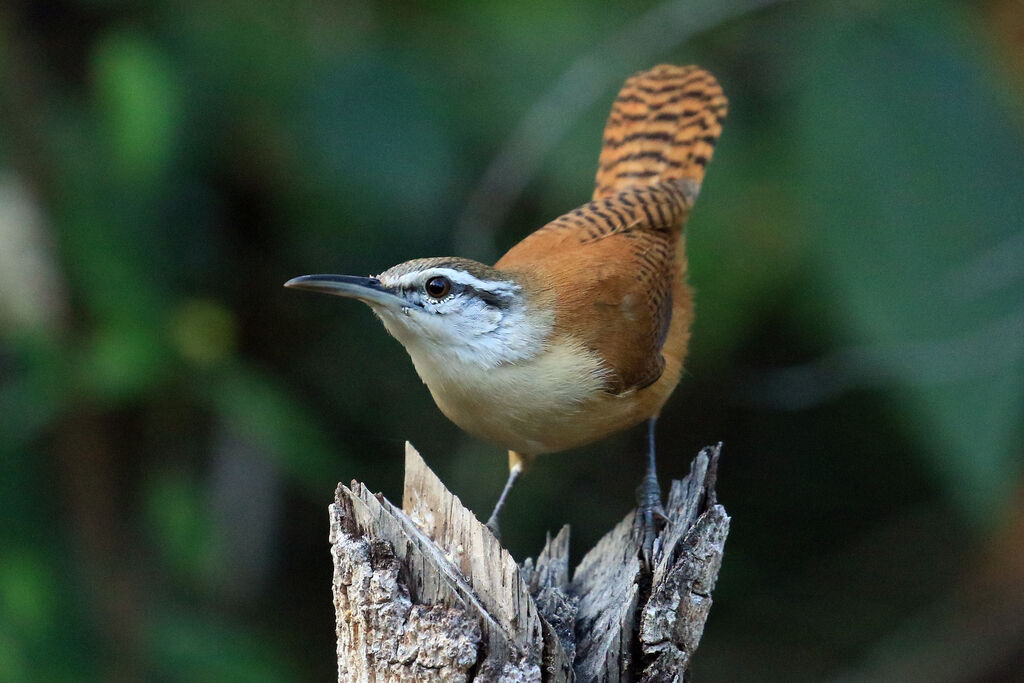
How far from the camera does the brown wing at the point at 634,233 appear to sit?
3.54 metres

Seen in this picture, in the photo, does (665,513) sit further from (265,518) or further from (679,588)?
(265,518)

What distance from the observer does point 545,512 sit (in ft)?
17.6

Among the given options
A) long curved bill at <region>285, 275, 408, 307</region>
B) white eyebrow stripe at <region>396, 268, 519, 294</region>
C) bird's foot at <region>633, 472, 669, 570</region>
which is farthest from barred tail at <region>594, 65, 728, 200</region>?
long curved bill at <region>285, 275, 408, 307</region>

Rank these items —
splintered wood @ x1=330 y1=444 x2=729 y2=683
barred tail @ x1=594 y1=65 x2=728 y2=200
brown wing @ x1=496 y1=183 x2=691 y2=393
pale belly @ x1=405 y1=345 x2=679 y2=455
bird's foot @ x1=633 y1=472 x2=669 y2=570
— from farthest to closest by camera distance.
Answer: barred tail @ x1=594 y1=65 x2=728 y2=200 → brown wing @ x1=496 y1=183 x2=691 y2=393 → pale belly @ x1=405 y1=345 x2=679 y2=455 → bird's foot @ x1=633 y1=472 x2=669 y2=570 → splintered wood @ x1=330 y1=444 x2=729 y2=683

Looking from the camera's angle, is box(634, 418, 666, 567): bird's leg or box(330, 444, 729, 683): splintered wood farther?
box(634, 418, 666, 567): bird's leg

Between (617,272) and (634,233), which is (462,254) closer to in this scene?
(634,233)

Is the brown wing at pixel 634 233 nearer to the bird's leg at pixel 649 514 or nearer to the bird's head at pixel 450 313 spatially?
the bird's head at pixel 450 313

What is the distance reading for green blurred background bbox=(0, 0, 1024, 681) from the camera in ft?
14.2

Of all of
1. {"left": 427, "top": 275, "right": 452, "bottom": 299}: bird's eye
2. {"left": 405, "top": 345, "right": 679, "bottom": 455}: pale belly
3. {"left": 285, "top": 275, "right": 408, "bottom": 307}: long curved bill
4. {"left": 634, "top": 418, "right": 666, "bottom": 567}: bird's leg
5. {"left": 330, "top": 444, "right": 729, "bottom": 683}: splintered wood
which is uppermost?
{"left": 285, "top": 275, "right": 408, "bottom": 307}: long curved bill

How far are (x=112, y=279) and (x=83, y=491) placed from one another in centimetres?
96

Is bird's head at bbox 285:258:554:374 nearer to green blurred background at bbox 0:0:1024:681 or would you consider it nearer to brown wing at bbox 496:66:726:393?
brown wing at bbox 496:66:726:393

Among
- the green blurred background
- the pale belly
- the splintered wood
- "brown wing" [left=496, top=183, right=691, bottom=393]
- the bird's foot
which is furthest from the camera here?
the green blurred background

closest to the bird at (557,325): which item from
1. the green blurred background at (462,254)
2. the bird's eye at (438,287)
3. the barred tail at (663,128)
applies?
the bird's eye at (438,287)

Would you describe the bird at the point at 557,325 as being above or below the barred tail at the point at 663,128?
below
